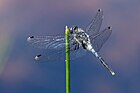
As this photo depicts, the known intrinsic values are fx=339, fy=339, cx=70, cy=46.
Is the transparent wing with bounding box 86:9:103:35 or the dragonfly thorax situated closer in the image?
the dragonfly thorax

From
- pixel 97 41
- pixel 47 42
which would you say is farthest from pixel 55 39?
pixel 97 41

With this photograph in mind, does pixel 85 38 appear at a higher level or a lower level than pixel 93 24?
lower

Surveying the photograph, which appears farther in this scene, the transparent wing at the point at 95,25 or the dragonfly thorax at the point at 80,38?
the transparent wing at the point at 95,25

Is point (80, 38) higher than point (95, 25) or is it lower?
lower

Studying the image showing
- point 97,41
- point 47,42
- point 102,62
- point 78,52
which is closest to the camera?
point 78,52

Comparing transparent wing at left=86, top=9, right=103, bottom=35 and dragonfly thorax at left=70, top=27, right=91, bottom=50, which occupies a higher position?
transparent wing at left=86, top=9, right=103, bottom=35

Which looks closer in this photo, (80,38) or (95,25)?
(80,38)

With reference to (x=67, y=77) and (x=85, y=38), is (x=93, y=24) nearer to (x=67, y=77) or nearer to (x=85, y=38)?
(x=85, y=38)

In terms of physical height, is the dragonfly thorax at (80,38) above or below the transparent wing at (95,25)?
below
